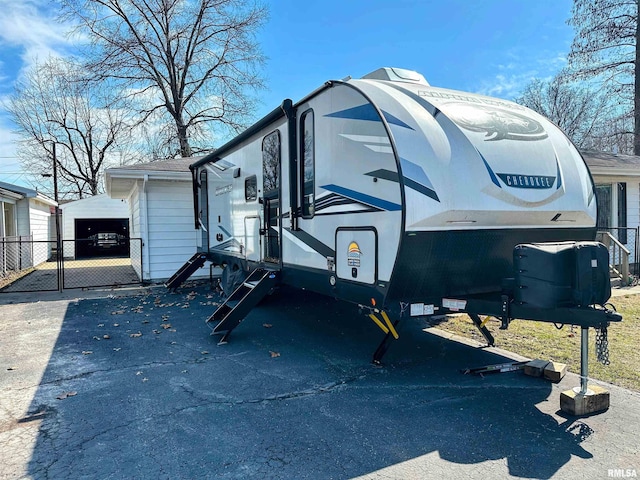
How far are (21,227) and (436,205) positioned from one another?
1778 cm

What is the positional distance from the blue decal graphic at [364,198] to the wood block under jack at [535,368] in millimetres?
2303

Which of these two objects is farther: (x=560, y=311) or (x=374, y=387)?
(x=374, y=387)

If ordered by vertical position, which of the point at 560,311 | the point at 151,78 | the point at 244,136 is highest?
the point at 151,78

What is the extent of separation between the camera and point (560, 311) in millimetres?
3377

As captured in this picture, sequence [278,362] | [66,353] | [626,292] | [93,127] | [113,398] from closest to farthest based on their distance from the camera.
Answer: [113,398] < [278,362] < [66,353] < [626,292] < [93,127]

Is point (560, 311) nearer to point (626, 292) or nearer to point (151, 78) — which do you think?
point (626, 292)

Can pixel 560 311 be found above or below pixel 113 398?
above

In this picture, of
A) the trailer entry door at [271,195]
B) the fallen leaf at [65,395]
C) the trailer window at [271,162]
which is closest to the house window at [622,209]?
the trailer entry door at [271,195]

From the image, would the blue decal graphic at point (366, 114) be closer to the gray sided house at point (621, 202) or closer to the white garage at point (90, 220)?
the gray sided house at point (621, 202)

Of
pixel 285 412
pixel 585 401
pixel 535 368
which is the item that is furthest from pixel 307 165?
pixel 585 401

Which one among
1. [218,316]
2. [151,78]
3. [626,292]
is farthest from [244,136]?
[151,78]

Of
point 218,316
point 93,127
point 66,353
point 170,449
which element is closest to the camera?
point 170,449

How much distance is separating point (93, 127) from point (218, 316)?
32.1 metres

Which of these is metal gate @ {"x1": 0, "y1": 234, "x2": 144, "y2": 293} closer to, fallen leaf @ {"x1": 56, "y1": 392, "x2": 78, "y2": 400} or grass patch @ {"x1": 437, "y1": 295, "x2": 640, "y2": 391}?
fallen leaf @ {"x1": 56, "y1": 392, "x2": 78, "y2": 400}
